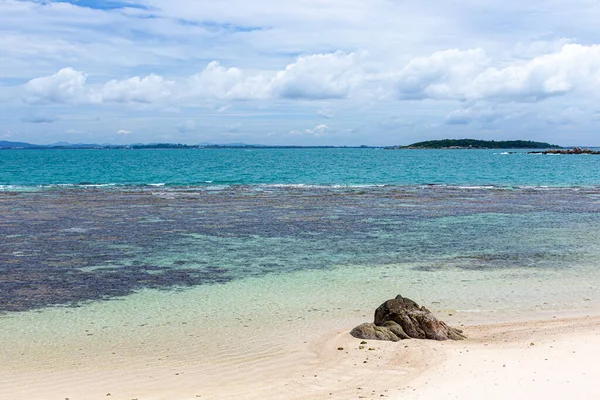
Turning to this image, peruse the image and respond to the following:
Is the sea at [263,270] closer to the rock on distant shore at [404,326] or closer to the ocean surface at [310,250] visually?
the ocean surface at [310,250]

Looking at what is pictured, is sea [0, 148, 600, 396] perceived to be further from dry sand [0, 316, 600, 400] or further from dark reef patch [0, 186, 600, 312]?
dry sand [0, 316, 600, 400]

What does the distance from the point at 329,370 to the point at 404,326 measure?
252 cm

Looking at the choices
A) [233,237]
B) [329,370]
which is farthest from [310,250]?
[329,370]

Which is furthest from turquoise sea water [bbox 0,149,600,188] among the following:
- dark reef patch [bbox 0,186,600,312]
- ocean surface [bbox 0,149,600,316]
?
ocean surface [bbox 0,149,600,316]

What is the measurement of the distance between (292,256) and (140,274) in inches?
226

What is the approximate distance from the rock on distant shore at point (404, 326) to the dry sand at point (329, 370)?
0.96 ft

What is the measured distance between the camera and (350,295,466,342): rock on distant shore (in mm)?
13062

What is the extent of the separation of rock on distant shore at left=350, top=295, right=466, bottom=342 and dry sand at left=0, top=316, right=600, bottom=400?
293mm

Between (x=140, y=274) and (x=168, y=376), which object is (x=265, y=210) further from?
(x=168, y=376)

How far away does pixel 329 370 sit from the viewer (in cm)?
1144

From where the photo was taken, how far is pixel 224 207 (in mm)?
41000

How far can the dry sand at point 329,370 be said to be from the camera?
10.2m

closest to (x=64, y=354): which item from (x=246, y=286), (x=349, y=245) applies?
(x=246, y=286)

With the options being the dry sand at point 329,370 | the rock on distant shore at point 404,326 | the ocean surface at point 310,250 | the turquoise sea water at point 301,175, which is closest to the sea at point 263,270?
the ocean surface at point 310,250
